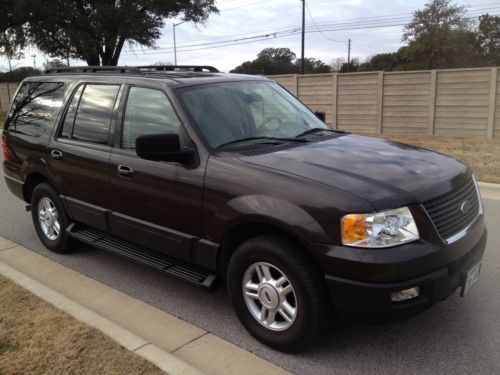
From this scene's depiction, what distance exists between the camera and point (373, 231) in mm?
2869

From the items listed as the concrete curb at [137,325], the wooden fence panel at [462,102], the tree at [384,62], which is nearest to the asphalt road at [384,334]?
the concrete curb at [137,325]

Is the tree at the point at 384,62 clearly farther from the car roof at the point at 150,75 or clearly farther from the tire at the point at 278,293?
the tire at the point at 278,293

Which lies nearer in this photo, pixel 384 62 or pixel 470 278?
pixel 470 278

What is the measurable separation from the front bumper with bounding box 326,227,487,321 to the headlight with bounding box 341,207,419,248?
228 mm

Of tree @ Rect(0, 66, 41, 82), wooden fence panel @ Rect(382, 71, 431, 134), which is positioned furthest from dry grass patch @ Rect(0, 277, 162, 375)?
tree @ Rect(0, 66, 41, 82)

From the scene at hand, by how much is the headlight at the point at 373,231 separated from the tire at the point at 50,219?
332 centimetres

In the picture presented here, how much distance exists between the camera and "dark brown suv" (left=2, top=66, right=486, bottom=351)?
115 inches

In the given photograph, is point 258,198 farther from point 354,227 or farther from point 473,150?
point 473,150

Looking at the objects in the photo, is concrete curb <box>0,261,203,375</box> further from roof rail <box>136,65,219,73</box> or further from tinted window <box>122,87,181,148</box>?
roof rail <box>136,65,219,73</box>

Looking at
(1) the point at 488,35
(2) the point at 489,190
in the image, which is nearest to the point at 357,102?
(2) the point at 489,190

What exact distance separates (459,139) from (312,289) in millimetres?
12558

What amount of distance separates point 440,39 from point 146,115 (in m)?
56.7

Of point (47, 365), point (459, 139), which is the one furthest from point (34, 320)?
point (459, 139)

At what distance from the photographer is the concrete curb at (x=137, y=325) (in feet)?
10.4
